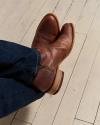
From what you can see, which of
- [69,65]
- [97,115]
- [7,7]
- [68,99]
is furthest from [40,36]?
[7,7]

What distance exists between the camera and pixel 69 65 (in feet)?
3.98

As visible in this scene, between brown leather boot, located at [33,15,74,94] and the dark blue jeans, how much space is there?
0.09 feet

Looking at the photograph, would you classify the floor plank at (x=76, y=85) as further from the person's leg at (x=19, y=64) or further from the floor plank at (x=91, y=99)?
the person's leg at (x=19, y=64)

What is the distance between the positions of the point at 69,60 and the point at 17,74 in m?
0.43

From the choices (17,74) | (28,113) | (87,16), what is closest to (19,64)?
(17,74)

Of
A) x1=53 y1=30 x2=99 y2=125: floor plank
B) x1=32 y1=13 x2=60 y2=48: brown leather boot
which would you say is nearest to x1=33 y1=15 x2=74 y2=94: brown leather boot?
x1=32 y1=13 x2=60 y2=48: brown leather boot

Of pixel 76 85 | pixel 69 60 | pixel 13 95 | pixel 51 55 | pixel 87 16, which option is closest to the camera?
pixel 13 95

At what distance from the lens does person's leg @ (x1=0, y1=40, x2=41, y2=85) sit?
84 centimetres

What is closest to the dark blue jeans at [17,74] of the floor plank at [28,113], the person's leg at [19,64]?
the person's leg at [19,64]

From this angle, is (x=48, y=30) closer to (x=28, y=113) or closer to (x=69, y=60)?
(x=69, y=60)

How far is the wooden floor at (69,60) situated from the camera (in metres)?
1.04

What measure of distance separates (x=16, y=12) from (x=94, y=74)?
64 centimetres

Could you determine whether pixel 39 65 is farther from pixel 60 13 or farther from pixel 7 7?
pixel 7 7

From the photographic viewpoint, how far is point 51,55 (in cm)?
99
